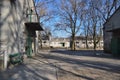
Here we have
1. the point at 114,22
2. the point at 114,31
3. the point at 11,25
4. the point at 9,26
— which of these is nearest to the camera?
the point at 9,26

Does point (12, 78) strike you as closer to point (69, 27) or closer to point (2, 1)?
point (2, 1)

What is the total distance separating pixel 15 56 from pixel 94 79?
8.02 metres

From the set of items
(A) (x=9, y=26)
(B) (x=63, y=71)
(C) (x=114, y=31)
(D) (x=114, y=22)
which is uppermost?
(D) (x=114, y=22)

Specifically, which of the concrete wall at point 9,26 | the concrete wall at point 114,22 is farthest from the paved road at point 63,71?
the concrete wall at point 114,22

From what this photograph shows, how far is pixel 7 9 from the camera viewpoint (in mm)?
18438

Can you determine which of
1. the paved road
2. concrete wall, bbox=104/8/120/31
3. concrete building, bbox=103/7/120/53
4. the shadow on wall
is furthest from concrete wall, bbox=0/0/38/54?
concrete wall, bbox=104/8/120/31

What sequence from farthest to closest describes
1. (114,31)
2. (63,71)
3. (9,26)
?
(114,31) < (9,26) < (63,71)

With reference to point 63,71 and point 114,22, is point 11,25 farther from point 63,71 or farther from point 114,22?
point 114,22

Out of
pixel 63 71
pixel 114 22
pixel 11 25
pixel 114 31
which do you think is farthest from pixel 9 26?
pixel 114 31

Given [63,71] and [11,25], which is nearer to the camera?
[63,71]

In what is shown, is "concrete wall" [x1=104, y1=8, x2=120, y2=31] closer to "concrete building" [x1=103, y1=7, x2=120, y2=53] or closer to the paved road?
"concrete building" [x1=103, y1=7, x2=120, y2=53]

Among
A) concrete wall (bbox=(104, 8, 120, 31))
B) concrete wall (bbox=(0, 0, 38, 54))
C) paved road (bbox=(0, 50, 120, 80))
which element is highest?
concrete wall (bbox=(104, 8, 120, 31))

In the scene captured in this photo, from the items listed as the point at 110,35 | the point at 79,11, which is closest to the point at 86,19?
the point at 79,11

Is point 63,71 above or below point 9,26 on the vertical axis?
below
